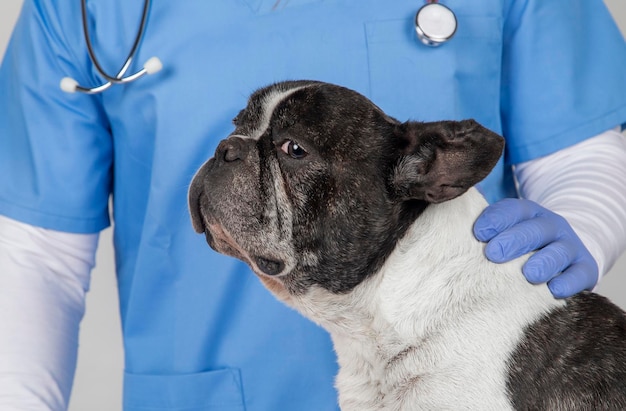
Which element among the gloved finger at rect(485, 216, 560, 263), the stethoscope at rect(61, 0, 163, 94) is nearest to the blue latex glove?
the gloved finger at rect(485, 216, 560, 263)

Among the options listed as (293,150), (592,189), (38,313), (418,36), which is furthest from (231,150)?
(592,189)

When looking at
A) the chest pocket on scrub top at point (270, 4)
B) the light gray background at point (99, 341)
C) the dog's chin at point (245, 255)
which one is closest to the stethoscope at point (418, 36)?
the chest pocket on scrub top at point (270, 4)

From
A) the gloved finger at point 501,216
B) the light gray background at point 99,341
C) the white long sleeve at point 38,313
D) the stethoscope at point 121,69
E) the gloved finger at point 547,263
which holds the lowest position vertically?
the light gray background at point 99,341

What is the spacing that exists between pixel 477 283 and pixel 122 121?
0.88 m

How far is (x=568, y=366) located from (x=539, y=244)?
0.27 m

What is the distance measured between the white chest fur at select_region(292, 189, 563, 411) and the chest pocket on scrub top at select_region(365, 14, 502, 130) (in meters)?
0.37

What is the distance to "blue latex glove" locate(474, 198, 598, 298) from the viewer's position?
62.9 inches

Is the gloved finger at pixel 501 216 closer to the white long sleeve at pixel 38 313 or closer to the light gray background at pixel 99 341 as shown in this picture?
the white long sleeve at pixel 38 313

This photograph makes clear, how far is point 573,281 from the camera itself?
Answer: 5.42 ft

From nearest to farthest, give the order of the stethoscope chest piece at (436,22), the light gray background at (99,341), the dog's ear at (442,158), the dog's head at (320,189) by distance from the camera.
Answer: the dog's ear at (442,158)
the dog's head at (320,189)
the stethoscope chest piece at (436,22)
the light gray background at (99,341)

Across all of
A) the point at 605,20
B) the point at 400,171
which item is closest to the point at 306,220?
the point at 400,171

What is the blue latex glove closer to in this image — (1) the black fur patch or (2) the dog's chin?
(1) the black fur patch

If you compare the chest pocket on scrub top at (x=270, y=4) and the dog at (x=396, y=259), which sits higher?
the chest pocket on scrub top at (x=270, y=4)

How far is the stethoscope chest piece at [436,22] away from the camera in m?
1.87
